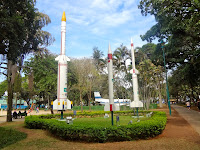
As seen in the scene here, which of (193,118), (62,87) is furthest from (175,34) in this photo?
(62,87)

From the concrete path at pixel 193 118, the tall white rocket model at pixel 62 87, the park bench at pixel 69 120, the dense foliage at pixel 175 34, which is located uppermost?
the dense foliage at pixel 175 34

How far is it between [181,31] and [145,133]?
1364cm

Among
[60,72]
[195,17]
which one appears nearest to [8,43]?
[60,72]

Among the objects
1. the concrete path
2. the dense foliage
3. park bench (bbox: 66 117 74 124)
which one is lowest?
the concrete path

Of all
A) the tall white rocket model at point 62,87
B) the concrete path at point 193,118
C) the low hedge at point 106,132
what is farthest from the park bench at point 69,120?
the concrete path at point 193,118

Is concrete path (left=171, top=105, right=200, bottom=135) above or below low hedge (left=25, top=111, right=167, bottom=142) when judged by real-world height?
below

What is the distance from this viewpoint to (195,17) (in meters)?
10.4

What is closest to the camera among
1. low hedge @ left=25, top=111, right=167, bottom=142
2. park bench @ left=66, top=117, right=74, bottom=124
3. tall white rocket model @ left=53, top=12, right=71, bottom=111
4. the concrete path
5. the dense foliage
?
low hedge @ left=25, top=111, right=167, bottom=142

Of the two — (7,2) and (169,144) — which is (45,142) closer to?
(169,144)

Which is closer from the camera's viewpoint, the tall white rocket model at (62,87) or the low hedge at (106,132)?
the low hedge at (106,132)

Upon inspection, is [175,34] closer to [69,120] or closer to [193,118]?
[193,118]

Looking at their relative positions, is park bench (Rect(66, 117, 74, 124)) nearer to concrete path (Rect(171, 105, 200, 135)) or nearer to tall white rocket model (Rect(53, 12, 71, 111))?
tall white rocket model (Rect(53, 12, 71, 111))

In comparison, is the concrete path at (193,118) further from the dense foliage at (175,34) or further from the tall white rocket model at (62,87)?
the tall white rocket model at (62,87)

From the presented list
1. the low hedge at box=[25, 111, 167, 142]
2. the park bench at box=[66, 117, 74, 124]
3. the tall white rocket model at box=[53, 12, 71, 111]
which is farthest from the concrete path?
the tall white rocket model at box=[53, 12, 71, 111]
